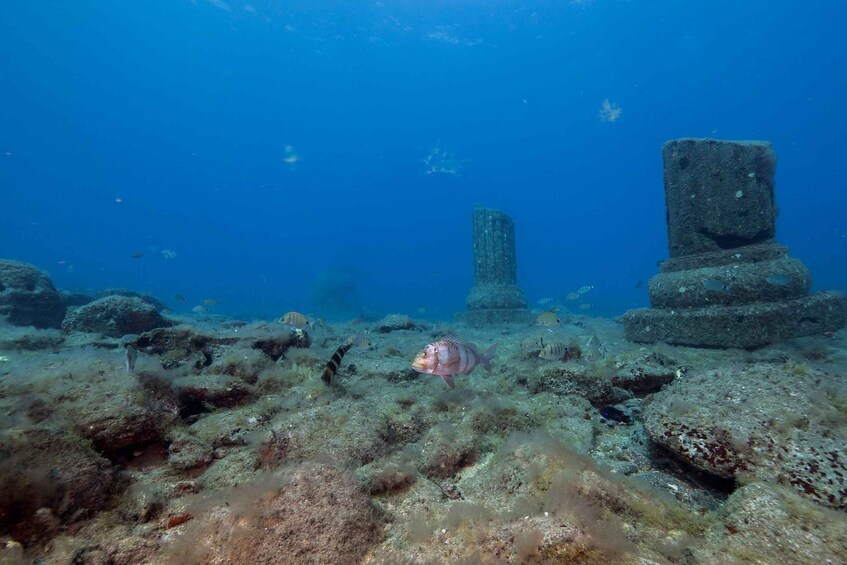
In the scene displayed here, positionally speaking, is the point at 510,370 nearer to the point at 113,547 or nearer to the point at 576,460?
the point at 576,460

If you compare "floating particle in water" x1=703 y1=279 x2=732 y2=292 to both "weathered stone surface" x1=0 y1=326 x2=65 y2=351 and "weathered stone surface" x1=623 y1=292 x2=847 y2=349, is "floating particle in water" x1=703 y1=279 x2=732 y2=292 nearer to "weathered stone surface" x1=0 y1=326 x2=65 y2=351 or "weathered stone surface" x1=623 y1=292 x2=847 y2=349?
"weathered stone surface" x1=623 y1=292 x2=847 y2=349

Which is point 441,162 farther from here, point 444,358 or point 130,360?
point 444,358

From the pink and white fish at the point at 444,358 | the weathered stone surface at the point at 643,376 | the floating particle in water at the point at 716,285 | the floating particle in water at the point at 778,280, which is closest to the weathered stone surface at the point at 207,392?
the pink and white fish at the point at 444,358

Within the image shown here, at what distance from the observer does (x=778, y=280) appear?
6.67 meters

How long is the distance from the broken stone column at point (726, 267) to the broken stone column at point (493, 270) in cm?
856

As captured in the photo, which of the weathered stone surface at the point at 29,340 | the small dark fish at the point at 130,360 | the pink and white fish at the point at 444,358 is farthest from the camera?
the weathered stone surface at the point at 29,340

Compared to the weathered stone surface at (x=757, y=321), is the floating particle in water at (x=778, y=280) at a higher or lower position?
higher

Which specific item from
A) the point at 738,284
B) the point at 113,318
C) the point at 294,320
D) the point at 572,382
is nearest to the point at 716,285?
the point at 738,284

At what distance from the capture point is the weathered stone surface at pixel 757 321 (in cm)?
641

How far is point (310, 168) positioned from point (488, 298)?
153428 mm

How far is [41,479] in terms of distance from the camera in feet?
8.46

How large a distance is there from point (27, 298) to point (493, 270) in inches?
692

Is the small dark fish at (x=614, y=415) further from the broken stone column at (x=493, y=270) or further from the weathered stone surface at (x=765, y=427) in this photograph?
the broken stone column at (x=493, y=270)

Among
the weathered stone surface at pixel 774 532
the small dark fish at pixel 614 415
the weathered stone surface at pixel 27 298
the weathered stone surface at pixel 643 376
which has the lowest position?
the weathered stone surface at pixel 774 532
